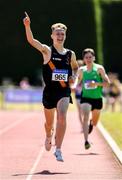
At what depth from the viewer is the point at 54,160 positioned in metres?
14.1

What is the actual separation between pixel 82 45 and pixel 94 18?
7.58 feet

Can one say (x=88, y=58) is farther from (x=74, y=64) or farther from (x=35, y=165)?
(x=35, y=165)

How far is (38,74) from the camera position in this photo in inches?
2527

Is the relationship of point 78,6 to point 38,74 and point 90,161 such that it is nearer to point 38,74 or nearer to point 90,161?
point 38,74

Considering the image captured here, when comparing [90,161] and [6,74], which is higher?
[90,161]

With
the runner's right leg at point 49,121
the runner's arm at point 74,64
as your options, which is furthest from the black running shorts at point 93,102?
the runner's arm at point 74,64

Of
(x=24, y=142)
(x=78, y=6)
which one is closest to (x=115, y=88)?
(x=24, y=142)

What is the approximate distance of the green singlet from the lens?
16156mm

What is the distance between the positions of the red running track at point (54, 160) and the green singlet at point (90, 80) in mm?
1103

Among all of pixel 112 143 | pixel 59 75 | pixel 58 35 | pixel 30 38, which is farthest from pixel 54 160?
pixel 112 143

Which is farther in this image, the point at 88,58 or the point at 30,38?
the point at 88,58

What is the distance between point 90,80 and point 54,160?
2628 mm

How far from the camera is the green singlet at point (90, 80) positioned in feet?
53.0

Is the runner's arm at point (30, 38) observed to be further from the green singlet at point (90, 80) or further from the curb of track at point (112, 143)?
the green singlet at point (90, 80)
